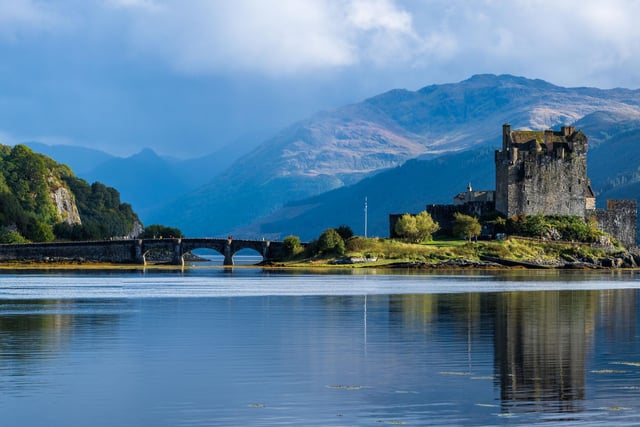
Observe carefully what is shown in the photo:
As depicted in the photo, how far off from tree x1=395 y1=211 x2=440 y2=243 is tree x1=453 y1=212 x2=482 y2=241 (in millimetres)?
3071

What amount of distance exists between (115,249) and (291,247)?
2604cm

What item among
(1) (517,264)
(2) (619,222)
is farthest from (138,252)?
(2) (619,222)

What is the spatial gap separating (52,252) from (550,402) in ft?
459

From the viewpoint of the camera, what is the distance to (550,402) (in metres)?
27.7

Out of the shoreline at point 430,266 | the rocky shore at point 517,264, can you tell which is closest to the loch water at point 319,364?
the shoreline at point 430,266

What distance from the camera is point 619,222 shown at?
533 feet

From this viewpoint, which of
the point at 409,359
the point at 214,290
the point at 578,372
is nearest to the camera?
the point at 578,372

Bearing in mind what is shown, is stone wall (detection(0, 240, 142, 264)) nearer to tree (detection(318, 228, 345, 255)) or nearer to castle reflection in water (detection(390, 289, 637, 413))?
tree (detection(318, 228, 345, 255))

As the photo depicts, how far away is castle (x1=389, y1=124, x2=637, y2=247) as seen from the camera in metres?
153

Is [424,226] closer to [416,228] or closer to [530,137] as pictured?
[416,228]

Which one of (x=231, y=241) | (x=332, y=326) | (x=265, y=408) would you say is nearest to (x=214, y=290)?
(x=332, y=326)

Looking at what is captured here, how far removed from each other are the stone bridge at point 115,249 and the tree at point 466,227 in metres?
27.0

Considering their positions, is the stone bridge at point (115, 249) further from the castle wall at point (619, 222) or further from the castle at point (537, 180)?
the castle wall at point (619, 222)

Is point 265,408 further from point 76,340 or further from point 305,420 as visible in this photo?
point 76,340
